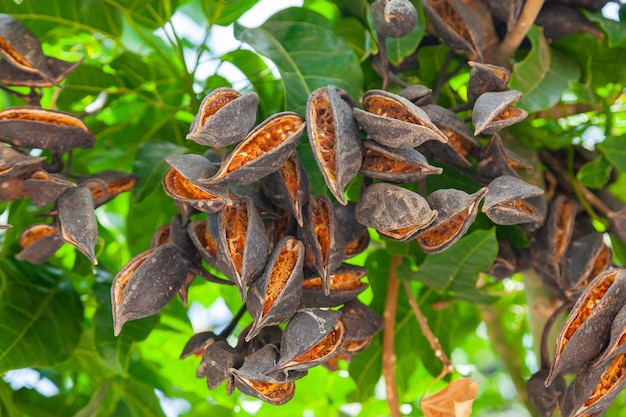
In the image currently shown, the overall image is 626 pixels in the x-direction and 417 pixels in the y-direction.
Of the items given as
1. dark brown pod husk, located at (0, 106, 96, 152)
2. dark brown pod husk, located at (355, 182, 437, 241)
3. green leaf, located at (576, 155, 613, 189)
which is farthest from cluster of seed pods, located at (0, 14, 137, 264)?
green leaf, located at (576, 155, 613, 189)

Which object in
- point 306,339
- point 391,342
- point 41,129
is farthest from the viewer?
point 391,342

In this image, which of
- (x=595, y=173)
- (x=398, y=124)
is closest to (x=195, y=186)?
(x=398, y=124)

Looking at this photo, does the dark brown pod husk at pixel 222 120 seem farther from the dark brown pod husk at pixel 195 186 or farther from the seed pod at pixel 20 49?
the seed pod at pixel 20 49

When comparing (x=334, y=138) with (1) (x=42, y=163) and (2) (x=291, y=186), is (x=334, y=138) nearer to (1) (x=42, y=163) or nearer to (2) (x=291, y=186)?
(2) (x=291, y=186)

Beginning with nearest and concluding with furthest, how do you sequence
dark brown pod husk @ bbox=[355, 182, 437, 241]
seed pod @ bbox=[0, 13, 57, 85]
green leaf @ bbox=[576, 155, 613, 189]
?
dark brown pod husk @ bbox=[355, 182, 437, 241]
seed pod @ bbox=[0, 13, 57, 85]
green leaf @ bbox=[576, 155, 613, 189]

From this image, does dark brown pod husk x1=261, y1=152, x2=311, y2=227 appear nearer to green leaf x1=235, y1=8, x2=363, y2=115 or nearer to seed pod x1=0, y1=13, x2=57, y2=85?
green leaf x1=235, y1=8, x2=363, y2=115

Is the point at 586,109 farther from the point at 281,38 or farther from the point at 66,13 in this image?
the point at 66,13

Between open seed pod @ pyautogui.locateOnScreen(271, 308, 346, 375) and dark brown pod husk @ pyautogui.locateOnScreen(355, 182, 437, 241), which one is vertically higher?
dark brown pod husk @ pyautogui.locateOnScreen(355, 182, 437, 241)
